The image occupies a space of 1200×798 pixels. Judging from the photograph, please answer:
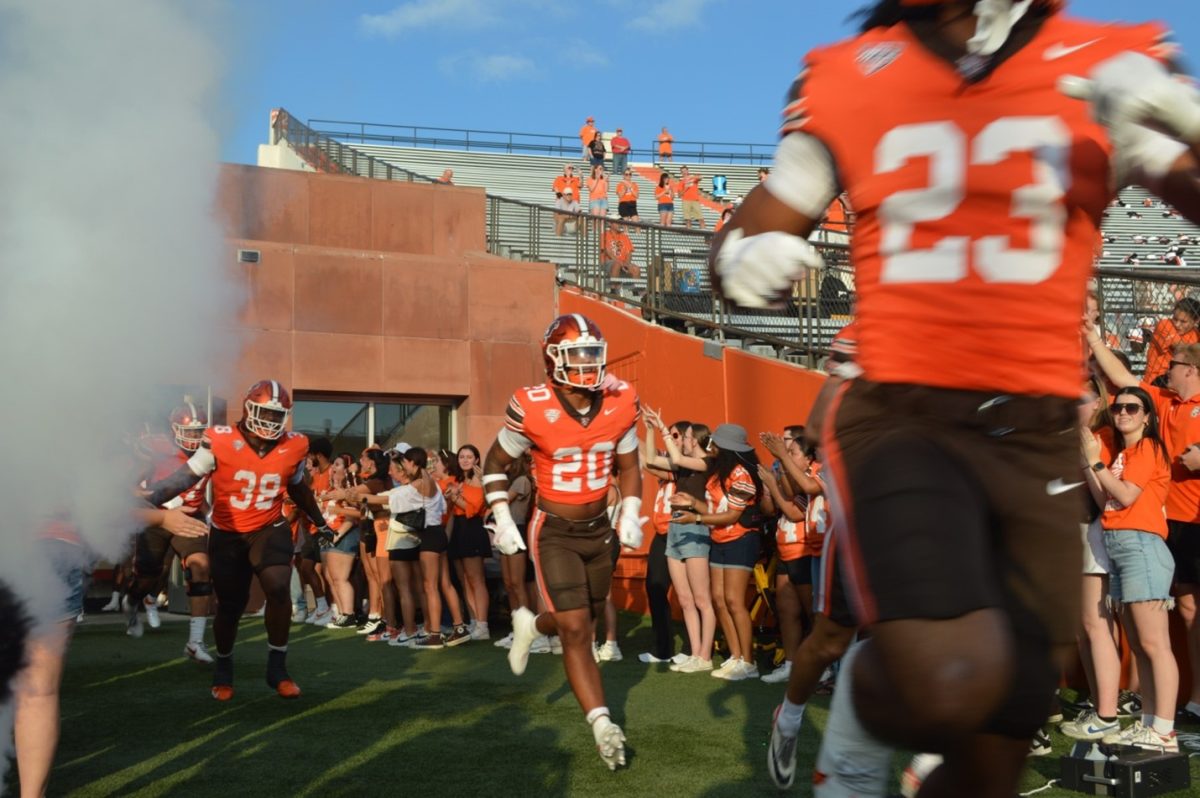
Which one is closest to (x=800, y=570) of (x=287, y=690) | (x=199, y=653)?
(x=287, y=690)

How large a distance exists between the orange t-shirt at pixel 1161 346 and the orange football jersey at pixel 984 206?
24.6 feet

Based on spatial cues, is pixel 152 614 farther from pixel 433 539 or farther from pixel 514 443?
pixel 514 443

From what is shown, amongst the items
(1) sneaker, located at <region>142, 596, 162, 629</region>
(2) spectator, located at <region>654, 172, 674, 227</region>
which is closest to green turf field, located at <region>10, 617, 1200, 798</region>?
(1) sneaker, located at <region>142, 596, 162, 629</region>

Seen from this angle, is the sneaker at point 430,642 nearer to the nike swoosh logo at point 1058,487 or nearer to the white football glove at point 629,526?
the white football glove at point 629,526

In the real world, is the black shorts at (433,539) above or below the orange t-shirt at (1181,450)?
below

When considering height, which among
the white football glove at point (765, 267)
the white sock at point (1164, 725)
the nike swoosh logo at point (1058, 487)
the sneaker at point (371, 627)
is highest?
the white football glove at point (765, 267)

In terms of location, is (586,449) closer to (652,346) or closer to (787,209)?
(787,209)

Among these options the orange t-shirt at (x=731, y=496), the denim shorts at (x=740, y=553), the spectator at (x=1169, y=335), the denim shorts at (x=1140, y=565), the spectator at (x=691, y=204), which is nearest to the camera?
the denim shorts at (x=1140, y=565)

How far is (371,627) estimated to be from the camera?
15.6m

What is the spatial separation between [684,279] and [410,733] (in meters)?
10.6

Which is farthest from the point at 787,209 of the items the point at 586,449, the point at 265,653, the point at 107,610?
the point at 107,610

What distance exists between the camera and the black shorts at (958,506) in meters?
2.62

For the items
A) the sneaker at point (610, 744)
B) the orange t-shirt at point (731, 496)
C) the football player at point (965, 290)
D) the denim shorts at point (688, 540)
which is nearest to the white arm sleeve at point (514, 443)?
the sneaker at point (610, 744)

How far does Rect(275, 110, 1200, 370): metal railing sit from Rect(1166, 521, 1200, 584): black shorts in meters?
2.88
